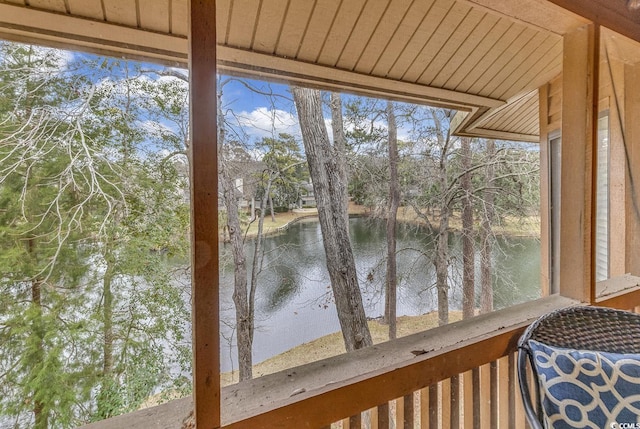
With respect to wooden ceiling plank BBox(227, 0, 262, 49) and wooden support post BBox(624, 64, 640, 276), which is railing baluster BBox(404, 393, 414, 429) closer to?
wooden ceiling plank BBox(227, 0, 262, 49)

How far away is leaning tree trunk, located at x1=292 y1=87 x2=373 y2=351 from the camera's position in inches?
140

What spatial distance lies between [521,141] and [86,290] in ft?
18.5

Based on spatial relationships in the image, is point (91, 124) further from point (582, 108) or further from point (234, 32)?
point (582, 108)

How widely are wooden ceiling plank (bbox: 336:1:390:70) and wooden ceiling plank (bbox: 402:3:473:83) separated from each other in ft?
1.36

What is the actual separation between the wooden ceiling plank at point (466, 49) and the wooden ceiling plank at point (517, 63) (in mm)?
319

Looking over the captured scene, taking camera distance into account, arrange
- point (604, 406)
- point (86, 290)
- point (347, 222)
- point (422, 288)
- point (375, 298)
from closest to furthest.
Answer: point (604, 406), point (86, 290), point (347, 222), point (375, 298), point (422, 288)

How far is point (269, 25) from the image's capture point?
1.42 metres

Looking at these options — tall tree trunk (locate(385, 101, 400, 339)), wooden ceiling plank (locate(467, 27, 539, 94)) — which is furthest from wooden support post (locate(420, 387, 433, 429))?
tall tree trunk (locate(385, 101, 400, 339))

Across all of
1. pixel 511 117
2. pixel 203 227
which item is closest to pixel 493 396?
pixel 203 227

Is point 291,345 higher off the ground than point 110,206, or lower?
lower

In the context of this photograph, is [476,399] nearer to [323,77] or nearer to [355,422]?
[355,422]

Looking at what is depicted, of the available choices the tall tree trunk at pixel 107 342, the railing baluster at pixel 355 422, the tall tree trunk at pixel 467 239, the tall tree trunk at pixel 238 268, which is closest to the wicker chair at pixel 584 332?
the railing baluster at pixel 355 422

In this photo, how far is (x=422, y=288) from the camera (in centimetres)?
464

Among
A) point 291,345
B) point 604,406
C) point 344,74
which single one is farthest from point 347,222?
point 604,406
